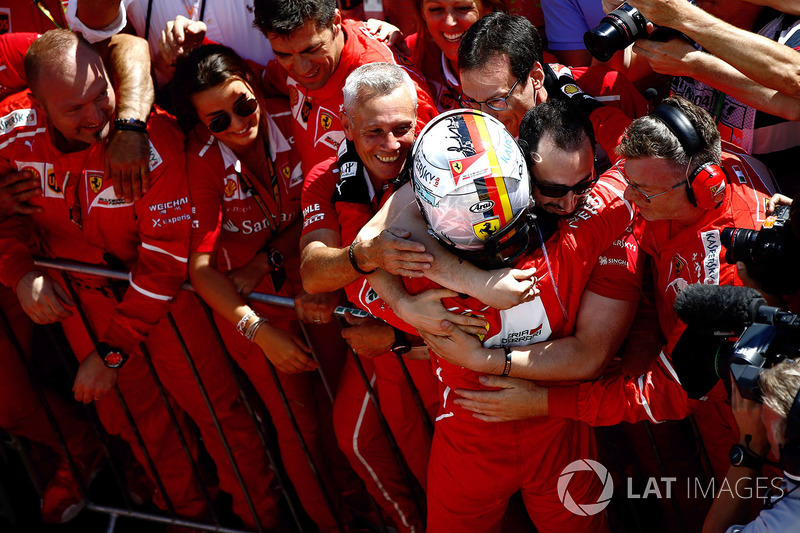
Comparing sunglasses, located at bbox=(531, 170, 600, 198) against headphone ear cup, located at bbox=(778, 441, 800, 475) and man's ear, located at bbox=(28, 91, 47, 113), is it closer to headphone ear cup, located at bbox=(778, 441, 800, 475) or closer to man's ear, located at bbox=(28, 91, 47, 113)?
headphone ear cup, located at bbox=(778, 441, 800, 475)

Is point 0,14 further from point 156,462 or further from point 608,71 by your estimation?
point 608,71

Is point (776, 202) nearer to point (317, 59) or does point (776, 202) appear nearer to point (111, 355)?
point (317, 59)

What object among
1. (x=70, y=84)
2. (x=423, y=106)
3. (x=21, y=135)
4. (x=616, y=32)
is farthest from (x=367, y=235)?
(x=21, y=135)

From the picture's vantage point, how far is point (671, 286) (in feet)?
9.37

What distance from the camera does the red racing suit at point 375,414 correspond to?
11.5 feet

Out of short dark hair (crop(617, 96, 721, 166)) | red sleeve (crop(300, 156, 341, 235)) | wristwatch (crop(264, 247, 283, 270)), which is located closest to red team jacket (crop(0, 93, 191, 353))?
wristwatch (crop(264, 247, 283, 270))

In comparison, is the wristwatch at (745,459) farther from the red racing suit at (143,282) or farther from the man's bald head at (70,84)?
the man's bald head at (70,84)

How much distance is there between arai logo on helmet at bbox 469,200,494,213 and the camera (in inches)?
98.7

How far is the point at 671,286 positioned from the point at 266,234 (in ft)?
7.22

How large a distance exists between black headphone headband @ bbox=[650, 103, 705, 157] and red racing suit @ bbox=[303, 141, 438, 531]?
1.39 m

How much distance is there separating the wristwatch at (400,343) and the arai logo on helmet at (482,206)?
1.13 meters

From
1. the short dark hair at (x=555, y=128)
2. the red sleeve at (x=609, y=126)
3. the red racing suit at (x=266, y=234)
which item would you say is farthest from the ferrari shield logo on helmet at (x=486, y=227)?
the red racing suit at (x=266, y=234)

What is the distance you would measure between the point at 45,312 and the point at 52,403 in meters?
1.14

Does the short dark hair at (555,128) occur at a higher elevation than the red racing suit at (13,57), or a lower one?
higher
